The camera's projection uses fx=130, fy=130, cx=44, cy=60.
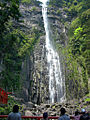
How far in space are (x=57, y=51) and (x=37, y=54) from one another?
357 centimetres

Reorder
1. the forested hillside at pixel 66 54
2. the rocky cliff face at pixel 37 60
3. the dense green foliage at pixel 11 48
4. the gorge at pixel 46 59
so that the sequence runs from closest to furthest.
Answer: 1. the dense green foliage at pixel 11 48
2. the forested hillside at pixel 66 54
3. the gorge at pixel 46 59
4. the rocky cliff face at pixel 37 60

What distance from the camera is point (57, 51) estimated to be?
22047 millimetres

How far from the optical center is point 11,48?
16188 mm

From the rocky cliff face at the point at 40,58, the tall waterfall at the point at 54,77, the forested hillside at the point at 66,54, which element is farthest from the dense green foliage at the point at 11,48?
the tall waterfall at the point at 54,77

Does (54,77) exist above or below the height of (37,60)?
below

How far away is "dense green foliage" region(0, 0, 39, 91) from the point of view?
9.88 meters

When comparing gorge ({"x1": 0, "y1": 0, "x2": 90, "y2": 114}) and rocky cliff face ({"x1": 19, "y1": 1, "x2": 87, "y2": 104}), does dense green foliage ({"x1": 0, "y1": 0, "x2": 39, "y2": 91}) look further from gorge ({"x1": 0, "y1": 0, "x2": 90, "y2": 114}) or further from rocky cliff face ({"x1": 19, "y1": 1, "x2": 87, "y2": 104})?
rocky cliff face ({"x1": 19, "y1": 1, "x2": 87, "y2": 104})

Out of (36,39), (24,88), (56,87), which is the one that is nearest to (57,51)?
(36,39)

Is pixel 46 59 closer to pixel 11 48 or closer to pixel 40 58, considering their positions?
pixel 40 58

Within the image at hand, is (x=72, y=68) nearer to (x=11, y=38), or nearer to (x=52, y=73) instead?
(x=52, y=73)

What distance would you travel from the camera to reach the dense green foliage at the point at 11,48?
9.88m

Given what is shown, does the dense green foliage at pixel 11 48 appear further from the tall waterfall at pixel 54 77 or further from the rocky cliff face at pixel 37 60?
the tall waterfall at pixel 54 77

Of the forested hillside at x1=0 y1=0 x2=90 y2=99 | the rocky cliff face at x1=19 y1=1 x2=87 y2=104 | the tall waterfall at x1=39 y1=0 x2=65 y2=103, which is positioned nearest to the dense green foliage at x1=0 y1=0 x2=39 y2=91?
the forested hillside at x1=0 y1=0 x2=90 y2=99

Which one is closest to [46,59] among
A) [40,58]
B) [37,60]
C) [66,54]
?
[40,58]
